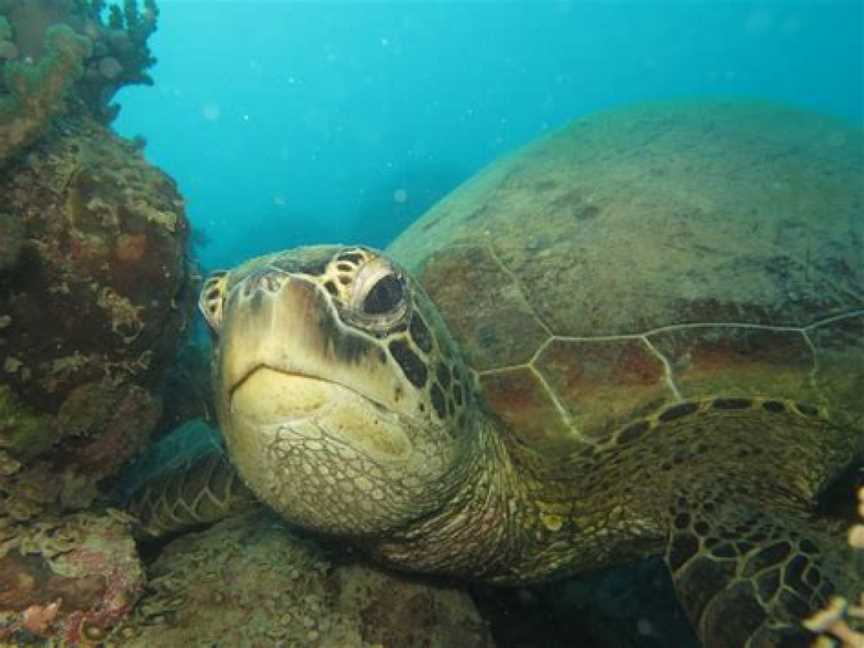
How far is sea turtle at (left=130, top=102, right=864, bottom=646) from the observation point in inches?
60.7

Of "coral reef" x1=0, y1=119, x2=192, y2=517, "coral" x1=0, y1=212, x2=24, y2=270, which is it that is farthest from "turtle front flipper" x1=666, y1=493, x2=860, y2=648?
"coral" x1=0, y1=212, x2=24, y2=270

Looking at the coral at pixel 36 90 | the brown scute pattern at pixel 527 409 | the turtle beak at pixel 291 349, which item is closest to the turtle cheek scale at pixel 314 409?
the turtle beak at pixel 291 349

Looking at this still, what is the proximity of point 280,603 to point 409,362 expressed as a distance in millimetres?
1184

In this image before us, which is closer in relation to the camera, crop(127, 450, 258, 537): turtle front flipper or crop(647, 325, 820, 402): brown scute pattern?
crop(647, 325, 820, 402): brown scute pattern

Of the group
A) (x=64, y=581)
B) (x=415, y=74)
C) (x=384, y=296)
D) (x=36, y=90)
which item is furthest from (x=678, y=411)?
(x=415, y=74)

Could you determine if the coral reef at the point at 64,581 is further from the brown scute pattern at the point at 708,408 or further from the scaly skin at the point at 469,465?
the brown scute pattern at the point at 708,408

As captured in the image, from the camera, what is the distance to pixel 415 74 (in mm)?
87312

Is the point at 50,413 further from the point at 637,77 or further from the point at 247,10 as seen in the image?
the point at 247,10

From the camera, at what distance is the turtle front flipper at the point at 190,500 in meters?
2.73

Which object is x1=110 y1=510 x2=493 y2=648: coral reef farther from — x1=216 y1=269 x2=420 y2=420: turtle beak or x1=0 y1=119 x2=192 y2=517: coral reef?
x1=216 y1=269 x2=420 y2=420: turtle beak

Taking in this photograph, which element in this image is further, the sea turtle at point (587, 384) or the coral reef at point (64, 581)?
the coral reef at point (64, 581)

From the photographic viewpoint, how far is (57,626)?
1947 millimetres

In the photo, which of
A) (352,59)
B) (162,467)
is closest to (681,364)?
(162,467)

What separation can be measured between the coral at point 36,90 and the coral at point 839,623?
288cm
